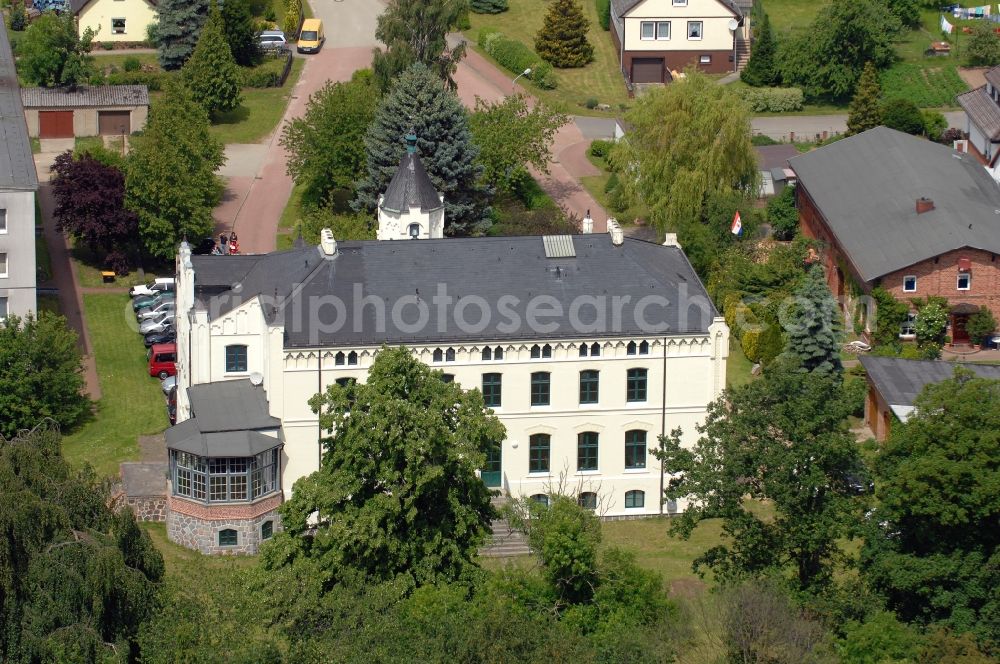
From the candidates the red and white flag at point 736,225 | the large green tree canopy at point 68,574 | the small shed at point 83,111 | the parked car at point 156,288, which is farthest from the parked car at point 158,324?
the large green tree canopy at point 68,574

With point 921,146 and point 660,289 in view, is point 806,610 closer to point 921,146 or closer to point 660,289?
point 660,289

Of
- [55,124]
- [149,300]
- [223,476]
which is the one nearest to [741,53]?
[55,124]

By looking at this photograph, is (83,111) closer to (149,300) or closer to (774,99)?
(149,300)

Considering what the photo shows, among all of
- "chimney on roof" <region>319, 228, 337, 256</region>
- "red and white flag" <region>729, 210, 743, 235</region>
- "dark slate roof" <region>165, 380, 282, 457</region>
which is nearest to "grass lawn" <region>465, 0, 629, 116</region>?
"red and white flag" <region>729, 210, 743, 235</region>

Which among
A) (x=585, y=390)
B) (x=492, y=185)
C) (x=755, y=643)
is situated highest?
(x=492, y=185)

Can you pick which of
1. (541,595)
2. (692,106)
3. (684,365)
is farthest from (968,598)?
(692,106)

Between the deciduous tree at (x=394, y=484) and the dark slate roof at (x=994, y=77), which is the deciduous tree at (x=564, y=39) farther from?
the deciduous tree at (x=394, y=484)

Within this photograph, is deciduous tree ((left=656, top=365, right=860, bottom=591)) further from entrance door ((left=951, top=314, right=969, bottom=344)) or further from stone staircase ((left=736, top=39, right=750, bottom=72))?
stone staircase ((left=736, top=39, right=750, bottom=72))
